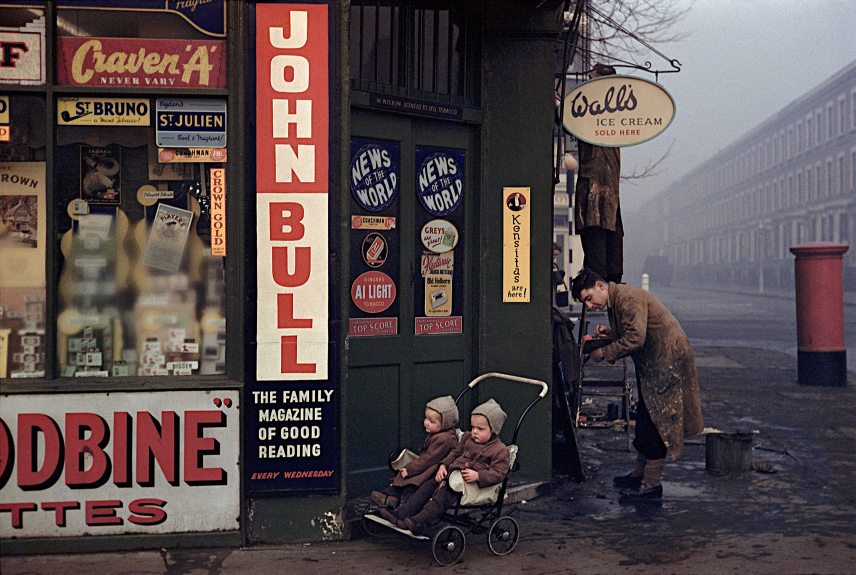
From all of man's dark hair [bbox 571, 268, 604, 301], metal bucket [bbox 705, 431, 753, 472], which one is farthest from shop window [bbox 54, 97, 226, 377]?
metal bucket [bbox 705, 431, 753, 472]

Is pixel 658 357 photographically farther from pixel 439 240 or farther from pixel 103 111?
pixel 103 111

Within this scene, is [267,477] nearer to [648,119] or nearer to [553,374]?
[553,374]

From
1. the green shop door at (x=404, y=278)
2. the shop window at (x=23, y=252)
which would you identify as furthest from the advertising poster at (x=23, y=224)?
the green shop door at (x=404, y=278)

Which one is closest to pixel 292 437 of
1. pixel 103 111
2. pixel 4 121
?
A: pixel 103 111

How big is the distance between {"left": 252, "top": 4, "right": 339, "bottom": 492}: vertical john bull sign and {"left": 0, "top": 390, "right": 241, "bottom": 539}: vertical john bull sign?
0.22 meters

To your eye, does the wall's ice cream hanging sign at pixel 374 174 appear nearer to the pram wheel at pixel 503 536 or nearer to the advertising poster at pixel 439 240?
the advertising poster at pixel 439 240

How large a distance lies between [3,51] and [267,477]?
3.15 meters

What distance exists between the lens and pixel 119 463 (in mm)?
6414

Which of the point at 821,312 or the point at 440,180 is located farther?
the point at 821,312

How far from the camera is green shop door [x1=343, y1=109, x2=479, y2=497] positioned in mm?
7566

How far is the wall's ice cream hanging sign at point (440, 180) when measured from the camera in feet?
26.2

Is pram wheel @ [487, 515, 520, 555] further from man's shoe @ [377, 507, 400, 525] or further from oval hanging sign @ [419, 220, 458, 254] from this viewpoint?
oval hanging sign @ [419, 220, 458, 254]

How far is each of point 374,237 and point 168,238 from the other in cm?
165

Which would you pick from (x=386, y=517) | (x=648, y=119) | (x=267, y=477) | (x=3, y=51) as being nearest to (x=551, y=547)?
(x=386, y=517)
